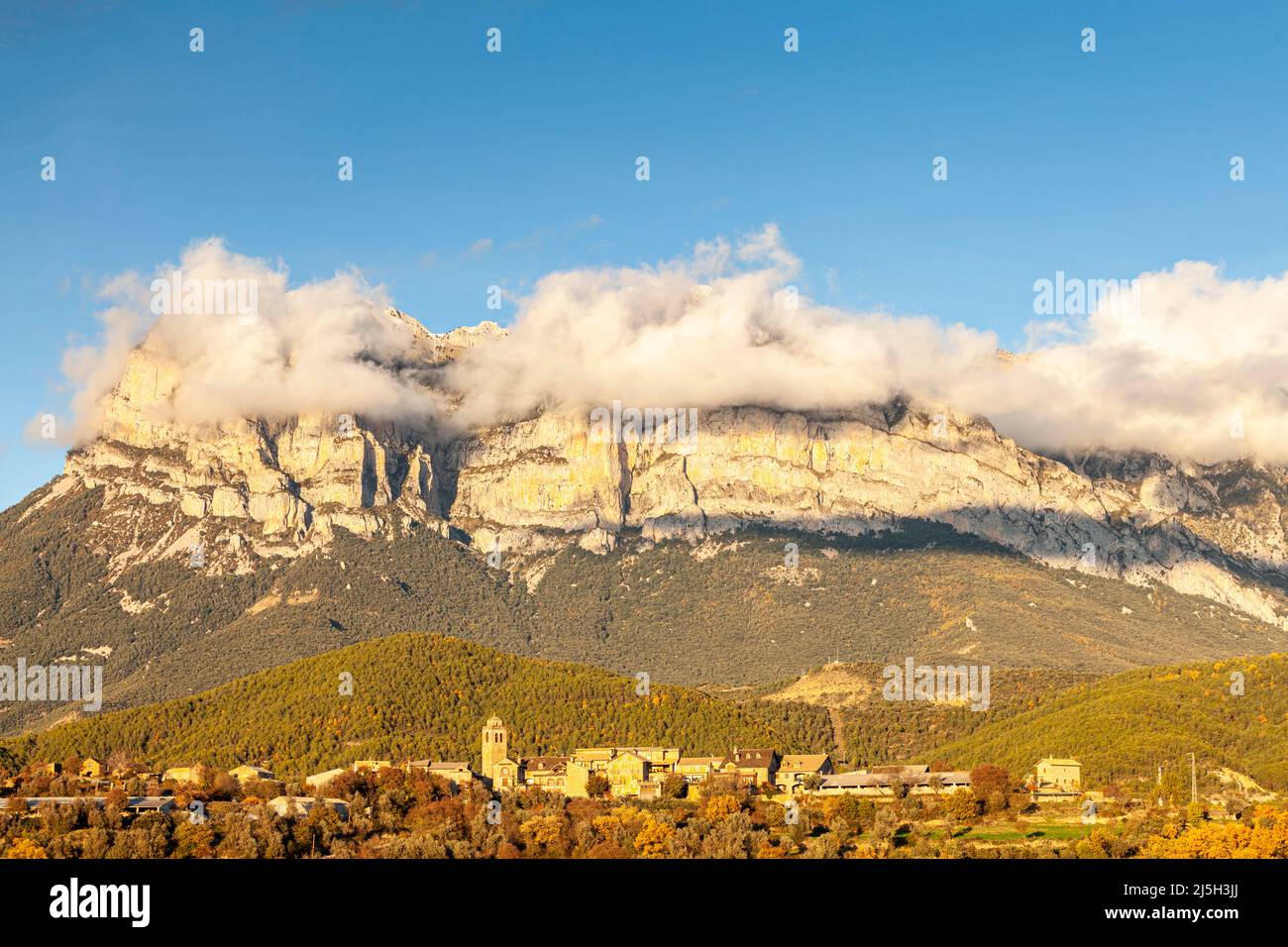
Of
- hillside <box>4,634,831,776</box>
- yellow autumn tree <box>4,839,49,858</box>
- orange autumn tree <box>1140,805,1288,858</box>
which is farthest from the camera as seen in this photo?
hillside <box>4,634,831,776</box>

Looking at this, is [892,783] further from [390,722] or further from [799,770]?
[390,722]

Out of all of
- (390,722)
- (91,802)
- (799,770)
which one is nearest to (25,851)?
(91,802)

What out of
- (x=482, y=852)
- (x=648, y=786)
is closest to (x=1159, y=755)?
(x=648, y=786)

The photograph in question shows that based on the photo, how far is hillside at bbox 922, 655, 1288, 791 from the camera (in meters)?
150

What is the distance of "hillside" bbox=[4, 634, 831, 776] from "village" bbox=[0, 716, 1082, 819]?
9.62 m

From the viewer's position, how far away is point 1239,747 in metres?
158

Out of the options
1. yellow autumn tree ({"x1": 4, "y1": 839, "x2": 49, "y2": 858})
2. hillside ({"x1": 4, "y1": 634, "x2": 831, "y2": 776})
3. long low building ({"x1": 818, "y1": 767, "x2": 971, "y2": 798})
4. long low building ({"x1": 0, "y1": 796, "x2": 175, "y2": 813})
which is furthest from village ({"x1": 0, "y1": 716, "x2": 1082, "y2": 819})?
yellow autumn tree ({"x1": 4, "y1": 839, "x2": 49, "y2": 858})

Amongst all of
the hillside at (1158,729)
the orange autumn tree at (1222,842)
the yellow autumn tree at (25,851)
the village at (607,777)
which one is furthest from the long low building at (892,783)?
the yellow autumn tree at (25,851)

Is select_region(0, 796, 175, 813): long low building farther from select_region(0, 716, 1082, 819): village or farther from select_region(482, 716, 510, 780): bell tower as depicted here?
select_region(482, 716, 510, 780): bell tower

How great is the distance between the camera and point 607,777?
142 meters

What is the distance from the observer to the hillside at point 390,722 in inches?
6693

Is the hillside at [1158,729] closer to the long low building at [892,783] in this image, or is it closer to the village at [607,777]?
the village at [607,777]
